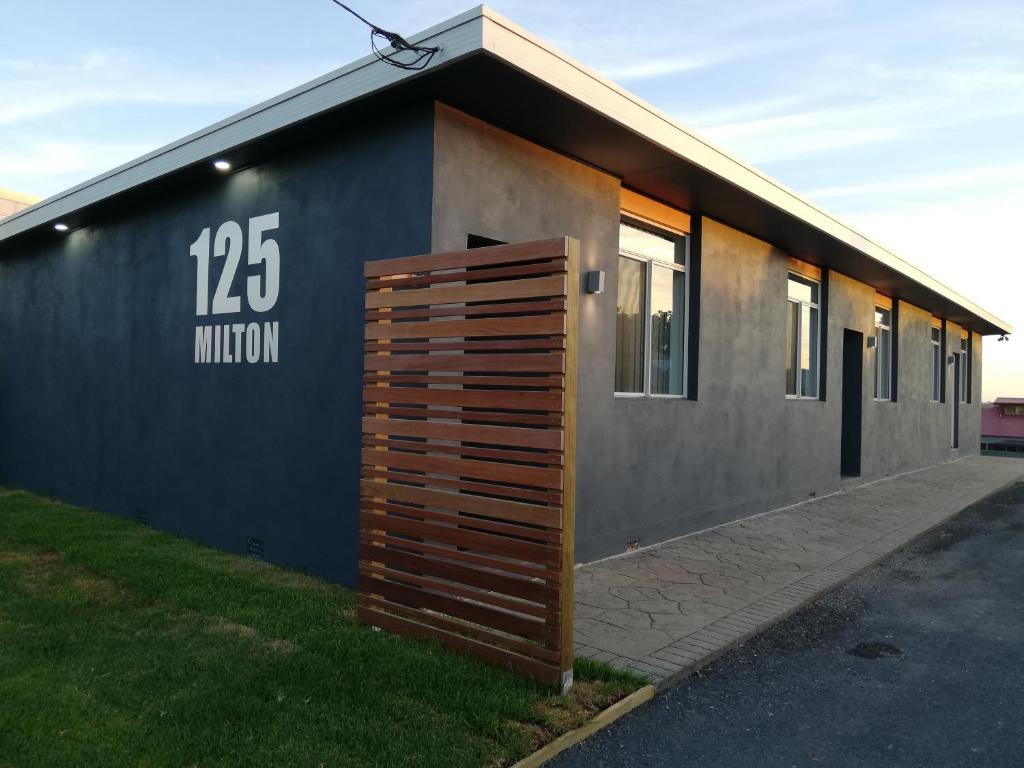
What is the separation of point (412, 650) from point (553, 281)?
90.4 inches

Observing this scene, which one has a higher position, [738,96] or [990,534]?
[738,96]

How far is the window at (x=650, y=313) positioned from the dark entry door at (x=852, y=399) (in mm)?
6207

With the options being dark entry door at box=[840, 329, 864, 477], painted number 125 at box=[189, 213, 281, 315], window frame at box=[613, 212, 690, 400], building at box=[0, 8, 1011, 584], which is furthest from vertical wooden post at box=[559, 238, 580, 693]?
dark entry door at box=[840, 329, 864, 477]

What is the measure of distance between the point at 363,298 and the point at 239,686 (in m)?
3.06

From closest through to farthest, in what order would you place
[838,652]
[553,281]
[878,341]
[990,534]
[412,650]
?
[553,281] → [412,650] → [838,652] → [990,534] → [878,341]

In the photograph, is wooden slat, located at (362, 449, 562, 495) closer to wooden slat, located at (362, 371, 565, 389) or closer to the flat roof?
wooden slat, located at (362, 371, 565, 389)

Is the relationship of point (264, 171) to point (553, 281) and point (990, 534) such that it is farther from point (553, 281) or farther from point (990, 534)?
point (990, 534)

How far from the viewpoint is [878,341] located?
49.5ft

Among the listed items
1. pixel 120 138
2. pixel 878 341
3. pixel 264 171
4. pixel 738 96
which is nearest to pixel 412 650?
pixel 264 171

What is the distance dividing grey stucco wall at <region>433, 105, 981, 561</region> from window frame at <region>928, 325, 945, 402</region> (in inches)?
253

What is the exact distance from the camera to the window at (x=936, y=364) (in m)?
Result: 18.5

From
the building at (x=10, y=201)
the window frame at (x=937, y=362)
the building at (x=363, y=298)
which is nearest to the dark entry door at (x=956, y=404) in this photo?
the window frame at (x=937, y=362)

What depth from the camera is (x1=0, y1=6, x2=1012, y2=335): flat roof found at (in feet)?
15.6

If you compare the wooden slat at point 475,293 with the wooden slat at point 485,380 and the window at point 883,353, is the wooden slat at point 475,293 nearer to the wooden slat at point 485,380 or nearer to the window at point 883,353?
the wooden slat at point 485,380
